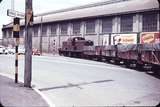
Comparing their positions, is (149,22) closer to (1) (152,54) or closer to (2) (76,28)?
(2) (76,28)

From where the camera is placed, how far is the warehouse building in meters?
40.6

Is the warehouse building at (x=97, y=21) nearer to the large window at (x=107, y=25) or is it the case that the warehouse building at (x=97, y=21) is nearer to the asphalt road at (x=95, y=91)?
the large window at (x=107, y=25)

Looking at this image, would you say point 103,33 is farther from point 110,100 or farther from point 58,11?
point 110,100

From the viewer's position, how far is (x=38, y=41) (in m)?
65.2

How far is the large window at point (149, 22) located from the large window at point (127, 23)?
8.25 feet

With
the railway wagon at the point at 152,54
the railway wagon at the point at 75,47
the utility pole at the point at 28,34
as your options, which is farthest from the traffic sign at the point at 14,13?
the railway wagon at the point at 75,47

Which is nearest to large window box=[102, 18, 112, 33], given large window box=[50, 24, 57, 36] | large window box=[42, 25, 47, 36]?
large window box=[50, 24, 57, 36]

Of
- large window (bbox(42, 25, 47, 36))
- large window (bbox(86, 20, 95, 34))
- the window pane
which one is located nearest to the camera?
large window (bbox(86, 20, 95, 34))

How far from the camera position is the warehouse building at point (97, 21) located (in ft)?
133

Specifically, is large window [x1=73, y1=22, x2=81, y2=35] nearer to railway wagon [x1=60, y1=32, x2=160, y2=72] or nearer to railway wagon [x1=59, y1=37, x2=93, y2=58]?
railway wagon [x1=60, y1=32, x2=160, y2=72]

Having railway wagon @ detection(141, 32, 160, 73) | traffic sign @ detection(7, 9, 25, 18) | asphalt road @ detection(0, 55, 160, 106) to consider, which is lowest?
asphalt road @ detection(0, 55, 160, 106)

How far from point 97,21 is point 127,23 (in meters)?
6.97

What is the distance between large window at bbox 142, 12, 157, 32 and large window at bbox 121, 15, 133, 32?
2.51 meters

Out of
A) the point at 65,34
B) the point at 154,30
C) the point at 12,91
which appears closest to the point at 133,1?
the point at 154,30
